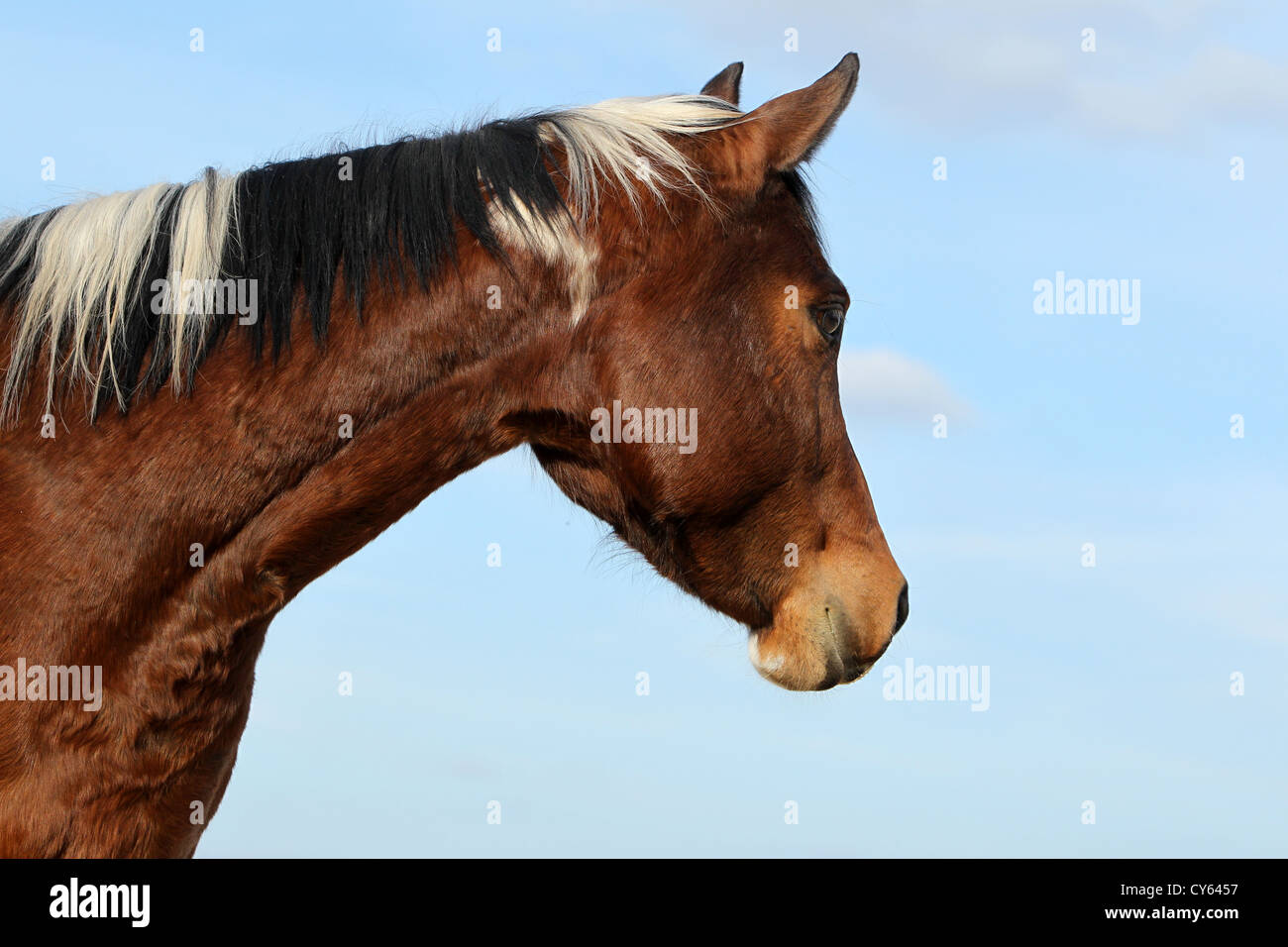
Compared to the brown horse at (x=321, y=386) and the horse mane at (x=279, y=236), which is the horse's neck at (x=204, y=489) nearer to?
the brown horse at (x=321, y=386)

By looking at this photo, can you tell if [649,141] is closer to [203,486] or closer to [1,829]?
[203,486]

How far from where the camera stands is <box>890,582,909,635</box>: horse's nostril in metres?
5.12

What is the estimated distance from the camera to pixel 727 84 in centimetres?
602

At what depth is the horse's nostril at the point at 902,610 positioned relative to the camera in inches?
202

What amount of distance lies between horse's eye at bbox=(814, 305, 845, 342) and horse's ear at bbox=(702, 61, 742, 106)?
4.83 ft

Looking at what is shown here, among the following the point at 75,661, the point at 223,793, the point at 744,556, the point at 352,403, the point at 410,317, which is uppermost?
the point at 410,317

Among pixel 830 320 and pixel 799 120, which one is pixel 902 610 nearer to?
pixel 830 320

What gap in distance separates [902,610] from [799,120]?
2.03 meters

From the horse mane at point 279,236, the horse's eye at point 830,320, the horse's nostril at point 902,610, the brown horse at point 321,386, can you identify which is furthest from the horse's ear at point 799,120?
the horse's nostril at point 902,610

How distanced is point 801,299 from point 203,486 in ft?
7.94

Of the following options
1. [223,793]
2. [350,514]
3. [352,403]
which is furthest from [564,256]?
[223,793]

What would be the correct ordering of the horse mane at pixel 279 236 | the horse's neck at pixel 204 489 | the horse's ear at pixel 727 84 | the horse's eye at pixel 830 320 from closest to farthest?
1. the horse's neck at pixel 204 489
2. the horse mane at pixel 279 236
3. the horse's eye at pixel 830 320
4. the horse's ear at pixel 727 84

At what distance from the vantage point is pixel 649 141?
4922 mm

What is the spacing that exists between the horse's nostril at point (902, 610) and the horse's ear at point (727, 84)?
2525 mm
